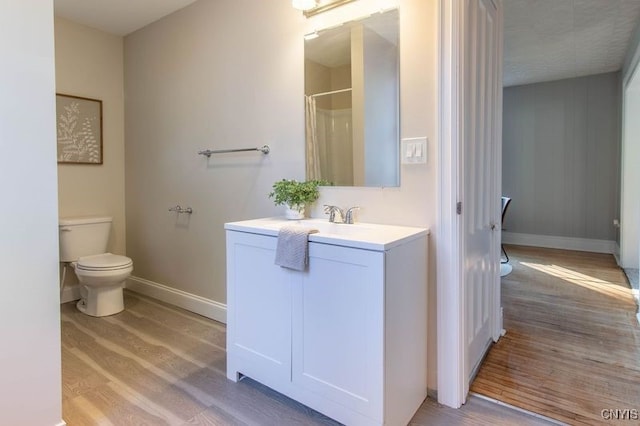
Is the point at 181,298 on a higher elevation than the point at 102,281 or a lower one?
lower

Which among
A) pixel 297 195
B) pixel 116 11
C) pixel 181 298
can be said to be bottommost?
pixel 181 298

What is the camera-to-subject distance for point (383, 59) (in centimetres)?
200

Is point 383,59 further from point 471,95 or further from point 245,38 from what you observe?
point 245,38

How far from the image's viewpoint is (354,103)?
2.15 metres

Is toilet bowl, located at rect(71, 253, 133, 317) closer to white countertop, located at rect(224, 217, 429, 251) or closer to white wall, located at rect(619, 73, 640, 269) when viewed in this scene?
white countertop, located at rect(224, 217, 429, 251)

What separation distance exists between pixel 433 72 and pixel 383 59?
0.32m

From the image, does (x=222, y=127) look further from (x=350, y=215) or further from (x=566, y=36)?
(x=566, y=36)

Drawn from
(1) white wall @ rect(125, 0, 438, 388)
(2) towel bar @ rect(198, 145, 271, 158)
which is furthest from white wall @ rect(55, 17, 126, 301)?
(2) towel bar @ rect(198, 145, 271, 158)

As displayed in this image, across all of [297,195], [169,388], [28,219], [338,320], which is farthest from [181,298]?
[338,320]

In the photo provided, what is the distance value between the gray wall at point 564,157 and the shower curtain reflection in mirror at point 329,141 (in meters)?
4.53

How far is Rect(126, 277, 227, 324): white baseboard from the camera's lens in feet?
9.44

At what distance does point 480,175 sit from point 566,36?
255 cm

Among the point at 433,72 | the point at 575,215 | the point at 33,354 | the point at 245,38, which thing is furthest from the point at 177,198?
the point at 575,215

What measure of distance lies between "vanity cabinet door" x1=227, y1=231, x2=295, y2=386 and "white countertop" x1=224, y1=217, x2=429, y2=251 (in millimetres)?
46
